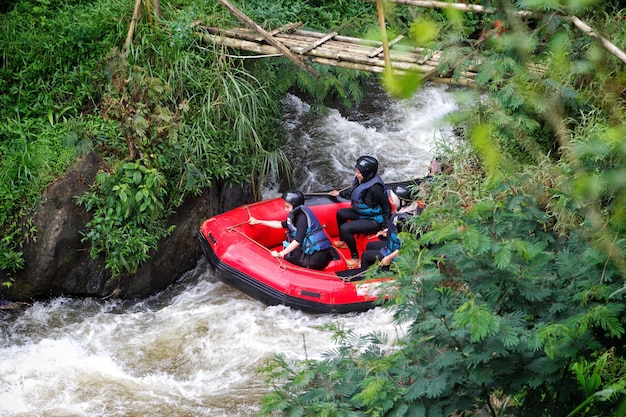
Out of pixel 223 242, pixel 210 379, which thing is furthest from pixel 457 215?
pixel 223 242

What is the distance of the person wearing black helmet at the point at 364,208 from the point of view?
6965mm

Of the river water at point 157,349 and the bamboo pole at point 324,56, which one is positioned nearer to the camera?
the river water at point 157,349

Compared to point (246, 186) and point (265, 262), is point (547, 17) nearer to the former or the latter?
point (265, 262)

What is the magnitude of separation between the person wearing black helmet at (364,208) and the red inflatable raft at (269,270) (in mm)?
153

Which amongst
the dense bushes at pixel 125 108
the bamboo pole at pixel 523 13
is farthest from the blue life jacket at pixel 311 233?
the bamboo pole at pixel 523 13

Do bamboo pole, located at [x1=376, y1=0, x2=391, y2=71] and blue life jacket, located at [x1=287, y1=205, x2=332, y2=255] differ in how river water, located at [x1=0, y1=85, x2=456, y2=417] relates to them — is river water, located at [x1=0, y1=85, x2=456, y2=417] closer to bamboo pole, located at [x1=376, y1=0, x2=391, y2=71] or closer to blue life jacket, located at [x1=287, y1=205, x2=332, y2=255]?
blue life jacket, located at [x1=287, y1=205, x2=332, y2=255]

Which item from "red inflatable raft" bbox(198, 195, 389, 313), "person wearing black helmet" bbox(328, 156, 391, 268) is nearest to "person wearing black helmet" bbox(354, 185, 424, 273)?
"person wearing black helmet" bbox(328, 156, 391, 268)

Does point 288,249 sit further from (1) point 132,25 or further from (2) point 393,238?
(1) point 132,25

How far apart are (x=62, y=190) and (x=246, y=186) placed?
6.52 feet

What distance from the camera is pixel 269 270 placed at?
22.3 ft

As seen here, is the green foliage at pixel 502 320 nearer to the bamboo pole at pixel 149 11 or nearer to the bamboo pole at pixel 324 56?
the bamboo pole at pixel 324 56

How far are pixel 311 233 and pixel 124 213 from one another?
175cm

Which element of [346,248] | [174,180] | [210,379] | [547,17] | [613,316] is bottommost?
[210,379]

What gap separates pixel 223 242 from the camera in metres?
7.05
